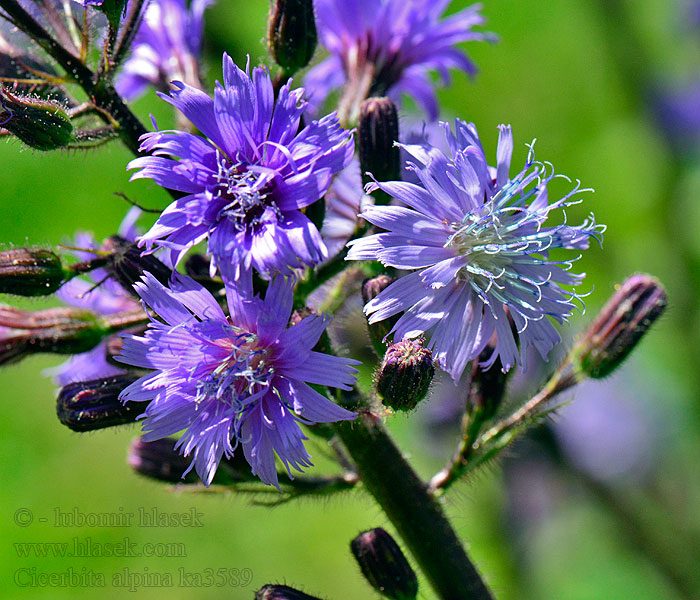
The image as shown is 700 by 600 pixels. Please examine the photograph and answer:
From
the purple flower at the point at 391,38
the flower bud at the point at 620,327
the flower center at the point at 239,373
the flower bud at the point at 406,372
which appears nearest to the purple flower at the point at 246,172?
the flower center at the point at 239,373

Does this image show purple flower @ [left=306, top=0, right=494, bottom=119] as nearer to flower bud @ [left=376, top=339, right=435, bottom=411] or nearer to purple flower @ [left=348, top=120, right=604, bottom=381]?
purple flower @ [left=348, top=120, right=604, bottom=381]

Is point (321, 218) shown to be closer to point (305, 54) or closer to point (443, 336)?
point (443, 336)

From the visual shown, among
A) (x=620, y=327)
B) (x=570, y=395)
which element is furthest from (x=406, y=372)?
(x=570, y=395)

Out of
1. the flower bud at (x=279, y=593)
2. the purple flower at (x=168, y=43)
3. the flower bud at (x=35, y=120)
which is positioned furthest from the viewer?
the purple flower at (x=168, y=43)

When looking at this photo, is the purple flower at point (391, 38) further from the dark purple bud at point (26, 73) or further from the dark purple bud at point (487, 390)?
the dark purple bud at point (487, 390)

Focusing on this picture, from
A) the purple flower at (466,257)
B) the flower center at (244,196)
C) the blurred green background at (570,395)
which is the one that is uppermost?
the purple flower at (466,257)

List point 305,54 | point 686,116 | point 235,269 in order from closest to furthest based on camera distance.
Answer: point 235,269, point 305,54, point 686,116

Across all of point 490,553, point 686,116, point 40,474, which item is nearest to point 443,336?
point 490,553
